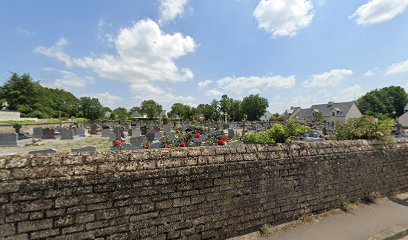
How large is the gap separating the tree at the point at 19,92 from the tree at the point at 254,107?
63.4 metres

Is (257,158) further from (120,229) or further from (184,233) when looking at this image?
(120,229)

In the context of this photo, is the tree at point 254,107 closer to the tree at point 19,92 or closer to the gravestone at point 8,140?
the tree at point 19,92

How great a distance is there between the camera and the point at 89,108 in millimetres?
65125

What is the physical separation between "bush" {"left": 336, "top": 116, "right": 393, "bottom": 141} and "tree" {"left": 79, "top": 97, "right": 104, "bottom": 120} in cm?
6912

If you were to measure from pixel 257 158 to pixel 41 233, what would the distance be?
3654 mm

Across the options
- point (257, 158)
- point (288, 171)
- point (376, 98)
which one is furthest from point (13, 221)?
point (376, 98)

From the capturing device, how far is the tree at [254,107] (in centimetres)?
7975

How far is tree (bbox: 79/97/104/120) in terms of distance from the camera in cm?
6475

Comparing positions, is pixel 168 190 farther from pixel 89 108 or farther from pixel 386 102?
pixel 386 102

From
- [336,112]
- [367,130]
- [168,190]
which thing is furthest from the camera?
[336,112]

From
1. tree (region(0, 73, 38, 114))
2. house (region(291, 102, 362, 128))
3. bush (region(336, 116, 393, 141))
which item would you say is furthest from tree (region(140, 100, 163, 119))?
bush (region(336, 116, 393, 141))

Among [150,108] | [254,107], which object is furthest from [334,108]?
[150,108]

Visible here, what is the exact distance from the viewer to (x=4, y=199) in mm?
2570

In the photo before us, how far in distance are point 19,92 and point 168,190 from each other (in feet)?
185
